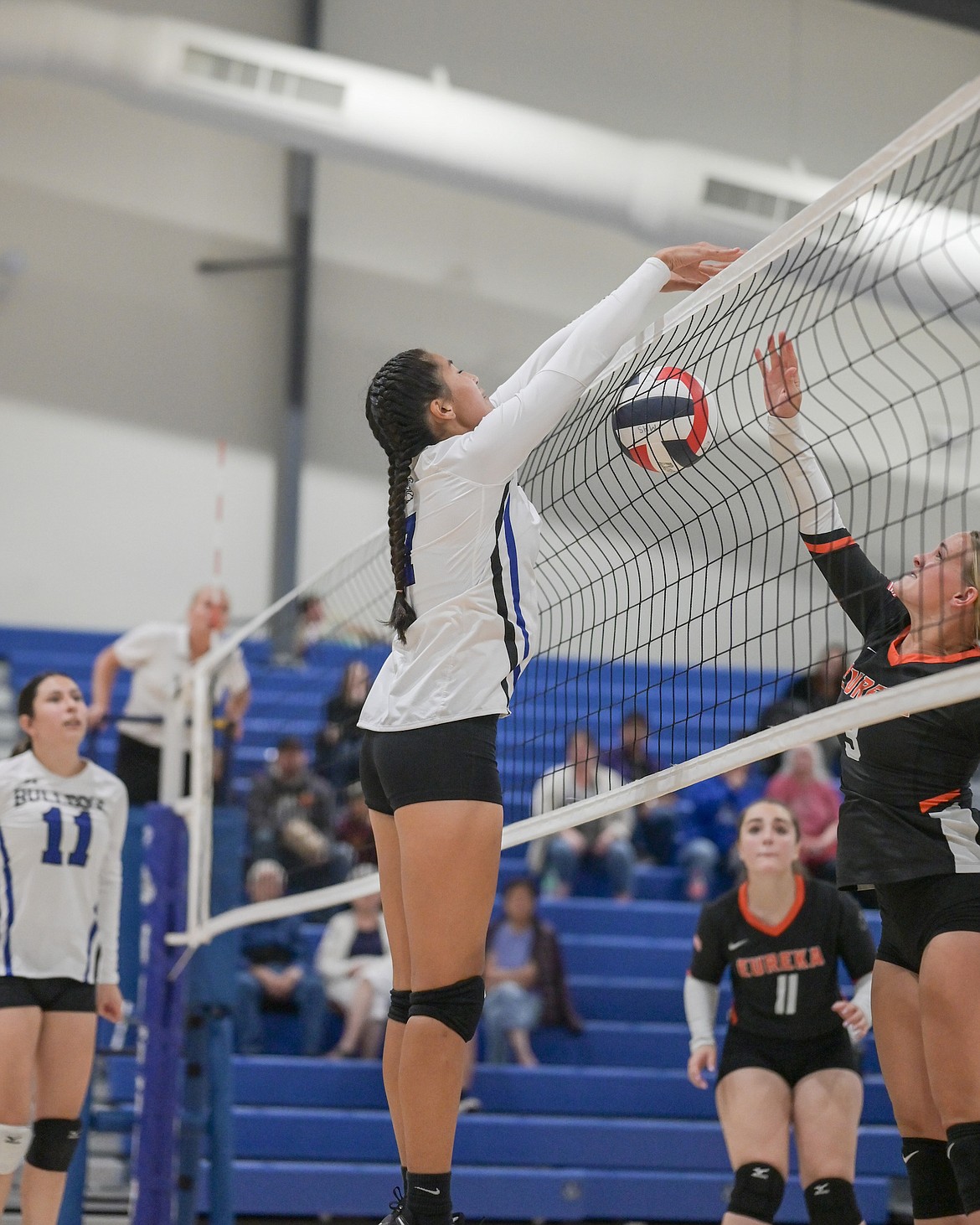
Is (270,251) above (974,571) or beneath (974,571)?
above

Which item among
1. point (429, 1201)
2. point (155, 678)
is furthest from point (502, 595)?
point (155, 678)

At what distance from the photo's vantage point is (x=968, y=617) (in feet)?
11.6

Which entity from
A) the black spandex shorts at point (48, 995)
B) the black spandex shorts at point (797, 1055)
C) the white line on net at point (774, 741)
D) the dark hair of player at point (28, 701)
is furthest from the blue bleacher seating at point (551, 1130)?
the white line on net at point (774, 741)

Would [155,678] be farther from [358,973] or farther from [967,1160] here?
[967,1160]

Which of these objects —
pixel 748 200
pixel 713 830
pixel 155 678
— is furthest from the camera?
pixel 748 200

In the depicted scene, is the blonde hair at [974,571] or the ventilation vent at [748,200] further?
the ventilation vent at [748,200]

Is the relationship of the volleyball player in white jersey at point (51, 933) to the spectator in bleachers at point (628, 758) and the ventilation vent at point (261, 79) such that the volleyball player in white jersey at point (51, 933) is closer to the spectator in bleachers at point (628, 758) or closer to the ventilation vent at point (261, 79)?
the spectator in bleachers at point (628, 758)

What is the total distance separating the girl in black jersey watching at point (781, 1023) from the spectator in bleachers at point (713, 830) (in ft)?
17.2

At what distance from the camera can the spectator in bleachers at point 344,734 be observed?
8742 mm

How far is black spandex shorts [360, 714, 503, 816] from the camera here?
3127 millimetres

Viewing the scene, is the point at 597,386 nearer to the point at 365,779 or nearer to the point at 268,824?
the point at 365,779

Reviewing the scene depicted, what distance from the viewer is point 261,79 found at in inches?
488

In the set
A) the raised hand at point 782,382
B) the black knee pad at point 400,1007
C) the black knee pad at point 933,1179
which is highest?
the raised hand at point 782,382

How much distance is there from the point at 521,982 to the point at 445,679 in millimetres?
6089
